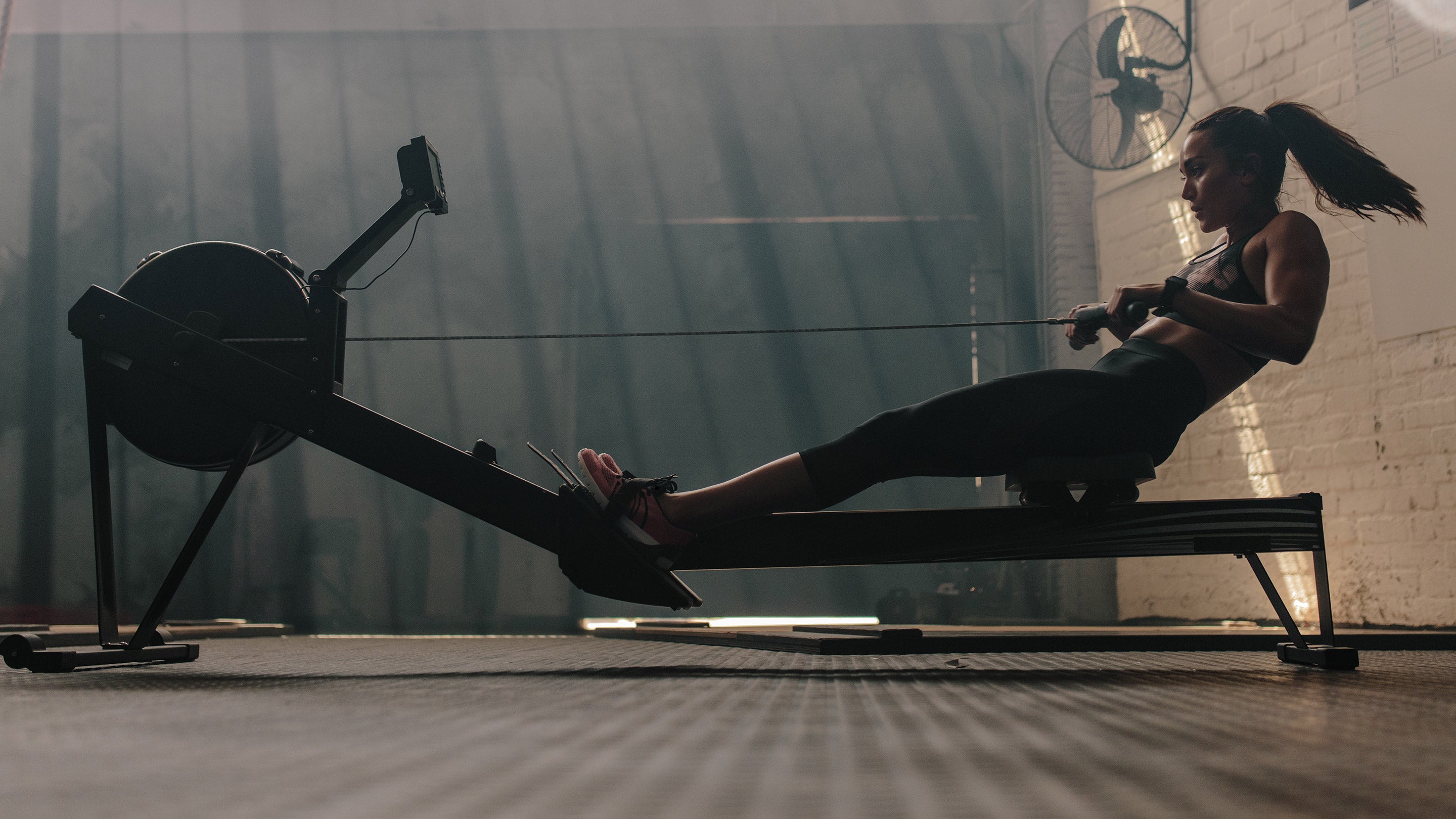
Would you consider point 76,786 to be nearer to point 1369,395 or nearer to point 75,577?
point 1369,395

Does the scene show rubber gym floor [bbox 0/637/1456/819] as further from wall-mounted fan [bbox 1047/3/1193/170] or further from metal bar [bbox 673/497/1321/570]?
wall-mounted fan [bbox 1047/3/1193/170]

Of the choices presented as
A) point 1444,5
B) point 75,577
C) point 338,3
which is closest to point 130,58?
point 338,3

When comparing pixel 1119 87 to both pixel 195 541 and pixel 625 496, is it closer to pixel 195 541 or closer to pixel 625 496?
pixel 625 496

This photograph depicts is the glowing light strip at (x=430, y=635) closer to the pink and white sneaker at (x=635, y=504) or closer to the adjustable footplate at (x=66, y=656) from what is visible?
the adjustable footplate at (x=66, y=656)

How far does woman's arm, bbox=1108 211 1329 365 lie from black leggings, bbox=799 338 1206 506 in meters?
0.13

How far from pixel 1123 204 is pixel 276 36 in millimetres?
3997

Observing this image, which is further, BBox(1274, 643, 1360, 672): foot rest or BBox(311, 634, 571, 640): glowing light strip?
BBox(311, 634, 571, 640): glowing light strip

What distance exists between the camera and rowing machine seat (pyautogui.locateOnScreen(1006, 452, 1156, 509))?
1598mm

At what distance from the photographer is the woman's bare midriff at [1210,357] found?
1.68 meters

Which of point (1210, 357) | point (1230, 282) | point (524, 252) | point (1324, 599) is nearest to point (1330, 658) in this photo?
point (1324, 599)

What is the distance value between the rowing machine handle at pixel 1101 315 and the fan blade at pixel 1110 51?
226 centimetres

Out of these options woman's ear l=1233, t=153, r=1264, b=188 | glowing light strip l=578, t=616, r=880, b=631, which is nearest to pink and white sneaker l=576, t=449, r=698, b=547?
woman's ear l=1233, t=153, r=1264, b=188

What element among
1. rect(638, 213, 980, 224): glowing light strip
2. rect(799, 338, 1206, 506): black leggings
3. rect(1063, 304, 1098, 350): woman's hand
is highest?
rect(638, 213, 980, 224): glowing light strip

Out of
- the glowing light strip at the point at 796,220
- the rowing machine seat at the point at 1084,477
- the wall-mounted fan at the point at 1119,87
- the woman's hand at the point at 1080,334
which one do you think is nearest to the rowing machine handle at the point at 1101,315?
the woman's hand at the point at 1080,334
